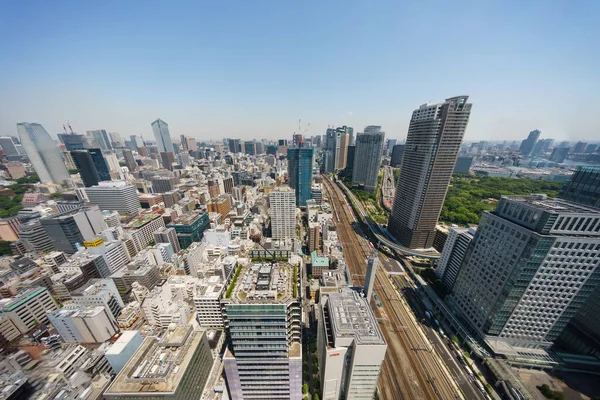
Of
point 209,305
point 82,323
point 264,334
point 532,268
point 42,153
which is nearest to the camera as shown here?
point 264,334

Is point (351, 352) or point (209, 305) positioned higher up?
point (351, 352)

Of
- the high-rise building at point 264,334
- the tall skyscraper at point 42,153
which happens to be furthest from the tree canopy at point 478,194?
the tall skyscraper at point 42,153

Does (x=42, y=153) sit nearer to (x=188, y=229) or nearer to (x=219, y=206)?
(x=219, y=206)

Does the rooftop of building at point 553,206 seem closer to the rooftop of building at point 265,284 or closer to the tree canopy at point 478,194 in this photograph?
the rooftop of building at point 265,284

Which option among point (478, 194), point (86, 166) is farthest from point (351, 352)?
point (86, 166)

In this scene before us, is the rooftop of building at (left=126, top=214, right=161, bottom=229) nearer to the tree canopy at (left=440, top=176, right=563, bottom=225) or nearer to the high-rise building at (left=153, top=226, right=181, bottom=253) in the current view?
the high-rise building at (left=153, top=226, right=181, bottom=253)
